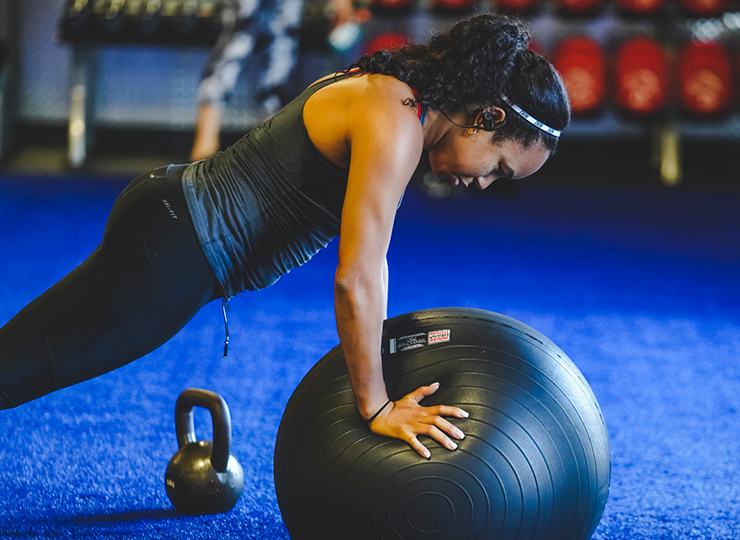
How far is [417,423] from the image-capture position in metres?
1.36

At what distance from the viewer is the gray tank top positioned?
4.82ft

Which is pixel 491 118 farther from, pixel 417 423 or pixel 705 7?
pixel 705 7

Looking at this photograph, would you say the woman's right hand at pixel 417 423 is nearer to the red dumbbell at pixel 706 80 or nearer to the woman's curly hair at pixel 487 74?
the woman's curly hair at pixel 487 74

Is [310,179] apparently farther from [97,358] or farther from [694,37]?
[694,37]

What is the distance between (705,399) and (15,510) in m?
1.92

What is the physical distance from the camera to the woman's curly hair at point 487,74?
4.55 ft

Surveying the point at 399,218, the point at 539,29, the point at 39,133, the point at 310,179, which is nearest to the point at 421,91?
the point at 310,179

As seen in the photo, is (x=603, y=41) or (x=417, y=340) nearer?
(x=417, y=340)

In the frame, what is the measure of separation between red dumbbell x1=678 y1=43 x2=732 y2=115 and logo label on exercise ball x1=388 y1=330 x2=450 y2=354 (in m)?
4.37

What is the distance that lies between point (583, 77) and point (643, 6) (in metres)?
0.66

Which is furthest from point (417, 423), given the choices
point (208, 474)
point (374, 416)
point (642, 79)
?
point (642, 79)

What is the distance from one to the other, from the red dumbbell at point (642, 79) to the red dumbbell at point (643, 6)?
22 cm

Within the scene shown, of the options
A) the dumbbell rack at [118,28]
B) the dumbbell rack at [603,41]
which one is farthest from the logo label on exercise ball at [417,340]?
the dumbbell rack at [118,28]

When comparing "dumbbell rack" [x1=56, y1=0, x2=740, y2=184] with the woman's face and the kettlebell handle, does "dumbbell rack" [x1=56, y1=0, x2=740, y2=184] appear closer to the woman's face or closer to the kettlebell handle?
the woman's face
